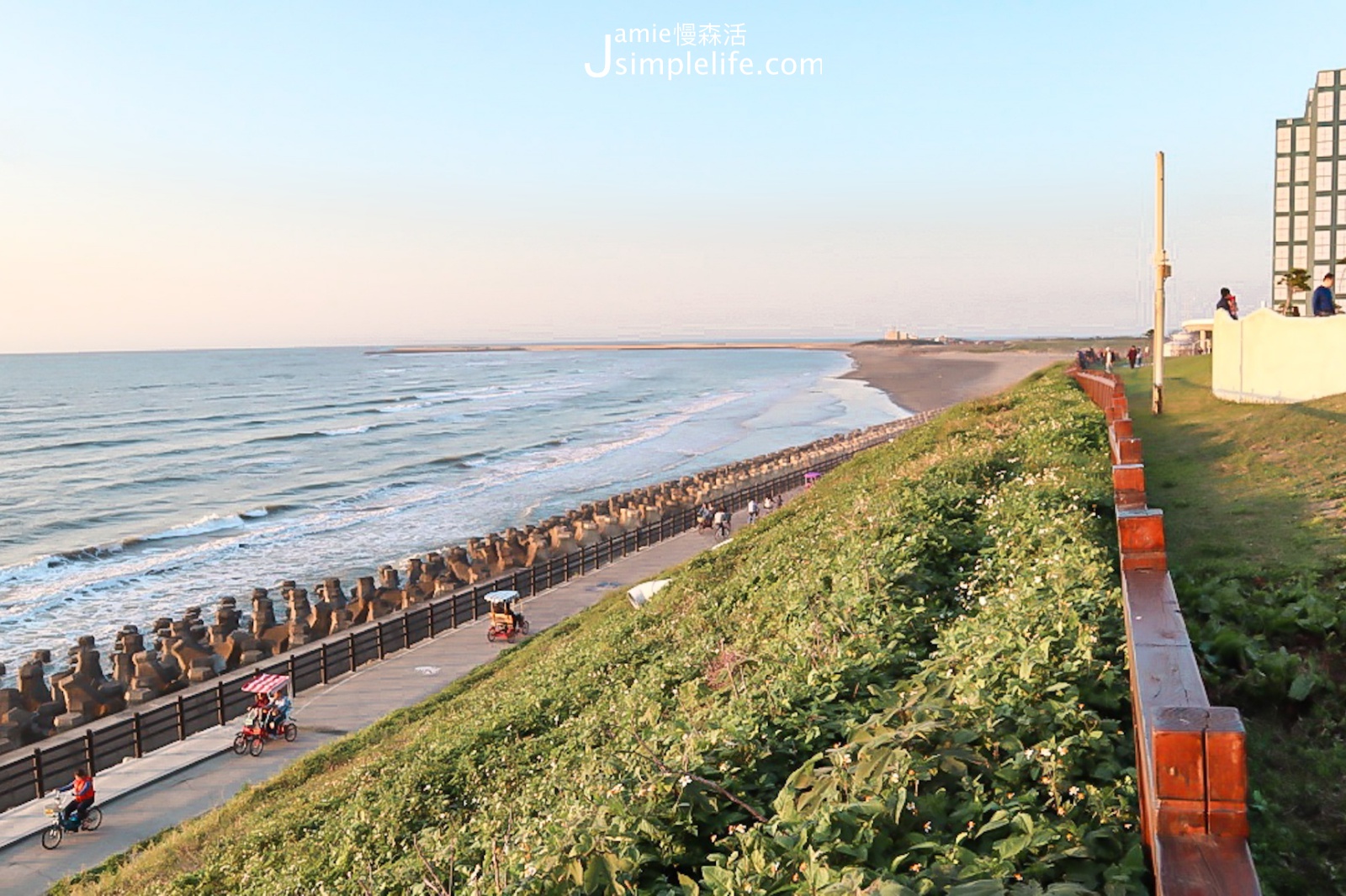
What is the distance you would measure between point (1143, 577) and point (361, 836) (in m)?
6.40

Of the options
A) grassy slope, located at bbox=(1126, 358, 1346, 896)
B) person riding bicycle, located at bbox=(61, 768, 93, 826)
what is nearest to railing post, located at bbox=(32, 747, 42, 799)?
person riding bicycle, located at bbox=(61, 768, 93, 826)

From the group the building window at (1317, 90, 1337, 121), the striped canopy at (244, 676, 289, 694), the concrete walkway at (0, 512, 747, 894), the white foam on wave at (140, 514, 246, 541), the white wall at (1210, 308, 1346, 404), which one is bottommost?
the white foam on wave at (140, 514, 246, 541)

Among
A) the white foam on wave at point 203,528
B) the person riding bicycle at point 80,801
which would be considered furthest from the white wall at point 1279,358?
the white foam on wave at point 203,528

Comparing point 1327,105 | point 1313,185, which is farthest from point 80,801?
point 1327,105

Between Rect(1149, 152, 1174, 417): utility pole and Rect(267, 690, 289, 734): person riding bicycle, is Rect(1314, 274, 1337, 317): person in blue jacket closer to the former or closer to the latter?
Rect(1149, 152, 1174, 417): utility pole

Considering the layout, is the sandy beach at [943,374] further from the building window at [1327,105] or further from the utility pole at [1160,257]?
the utility pole at [1160,257]

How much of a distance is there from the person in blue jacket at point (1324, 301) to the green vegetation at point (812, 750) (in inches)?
337

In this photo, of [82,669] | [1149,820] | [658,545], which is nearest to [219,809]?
[82,669]

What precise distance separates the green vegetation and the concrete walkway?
4.03 ft

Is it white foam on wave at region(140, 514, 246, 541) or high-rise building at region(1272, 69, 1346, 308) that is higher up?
high-rise building at region(1272, 69, 1346, 308)

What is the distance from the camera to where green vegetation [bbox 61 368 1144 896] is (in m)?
3.68

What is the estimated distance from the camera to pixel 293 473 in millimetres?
56312

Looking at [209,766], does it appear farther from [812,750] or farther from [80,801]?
[812,750]

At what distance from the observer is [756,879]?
347cm
